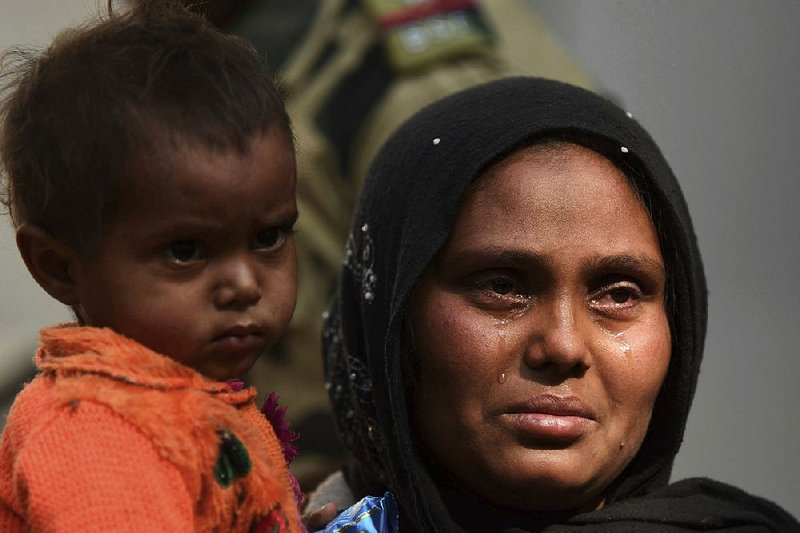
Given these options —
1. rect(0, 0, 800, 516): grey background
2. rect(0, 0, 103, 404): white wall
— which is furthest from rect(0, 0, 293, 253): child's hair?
rect(0, 0, 800, 516): grey background

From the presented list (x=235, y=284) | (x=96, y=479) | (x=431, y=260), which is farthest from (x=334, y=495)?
(x=96, y=479)

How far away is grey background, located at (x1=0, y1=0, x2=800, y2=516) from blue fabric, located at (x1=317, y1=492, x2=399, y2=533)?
4.31 metres

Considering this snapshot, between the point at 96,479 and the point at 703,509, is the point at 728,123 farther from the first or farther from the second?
the point at 96,479

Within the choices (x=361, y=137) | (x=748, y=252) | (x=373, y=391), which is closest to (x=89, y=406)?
(x=373, y=391)

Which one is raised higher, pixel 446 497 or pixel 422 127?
pixel 422 127

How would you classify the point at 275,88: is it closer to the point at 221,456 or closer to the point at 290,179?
the point at 290,179

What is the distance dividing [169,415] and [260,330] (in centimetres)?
23

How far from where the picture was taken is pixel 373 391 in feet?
9.53

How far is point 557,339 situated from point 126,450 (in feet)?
2.82

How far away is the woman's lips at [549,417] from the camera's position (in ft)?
8.45

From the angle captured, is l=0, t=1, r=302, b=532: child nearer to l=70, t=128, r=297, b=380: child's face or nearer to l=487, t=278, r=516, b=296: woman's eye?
l=70, t=128, r=297, b=380: child's face

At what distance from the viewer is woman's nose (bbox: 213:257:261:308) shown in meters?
2.19

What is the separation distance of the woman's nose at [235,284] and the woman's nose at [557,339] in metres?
0.61

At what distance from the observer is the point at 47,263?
7.41ft
